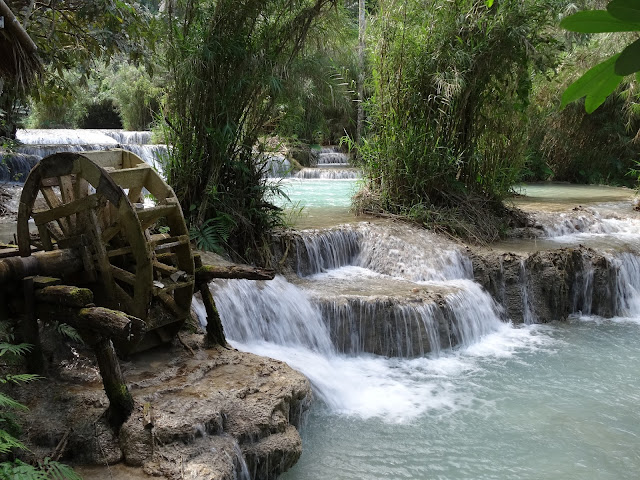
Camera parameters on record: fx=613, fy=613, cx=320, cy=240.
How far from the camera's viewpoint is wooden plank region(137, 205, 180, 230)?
4.55m

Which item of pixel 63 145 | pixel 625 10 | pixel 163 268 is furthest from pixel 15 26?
pixel 63 145

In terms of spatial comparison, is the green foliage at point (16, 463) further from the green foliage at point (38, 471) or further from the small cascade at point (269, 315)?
the small cascade at point (269, 315)

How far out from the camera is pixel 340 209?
11.1m

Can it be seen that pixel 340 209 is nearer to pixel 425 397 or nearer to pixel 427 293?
pixel 427 293

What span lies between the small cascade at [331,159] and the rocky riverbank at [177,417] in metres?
14.9

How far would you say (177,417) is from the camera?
383 cm

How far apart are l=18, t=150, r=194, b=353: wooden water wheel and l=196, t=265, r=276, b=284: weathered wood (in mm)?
139

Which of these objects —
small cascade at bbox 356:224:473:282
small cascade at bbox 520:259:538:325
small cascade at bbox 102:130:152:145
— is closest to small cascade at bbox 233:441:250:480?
small cascade at bbox 356:224:473:282

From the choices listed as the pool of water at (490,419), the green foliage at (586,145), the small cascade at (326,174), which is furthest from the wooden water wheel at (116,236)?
the green foliage at (586,145)

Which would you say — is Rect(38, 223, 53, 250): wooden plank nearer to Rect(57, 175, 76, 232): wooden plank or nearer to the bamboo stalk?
Rect(57, 175, 76, 232): wooden plank

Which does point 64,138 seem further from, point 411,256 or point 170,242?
point 170,242

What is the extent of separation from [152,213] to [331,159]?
15.5 m

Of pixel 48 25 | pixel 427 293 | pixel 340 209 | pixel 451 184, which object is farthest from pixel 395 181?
pixel 48 25

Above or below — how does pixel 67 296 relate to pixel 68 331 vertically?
above
